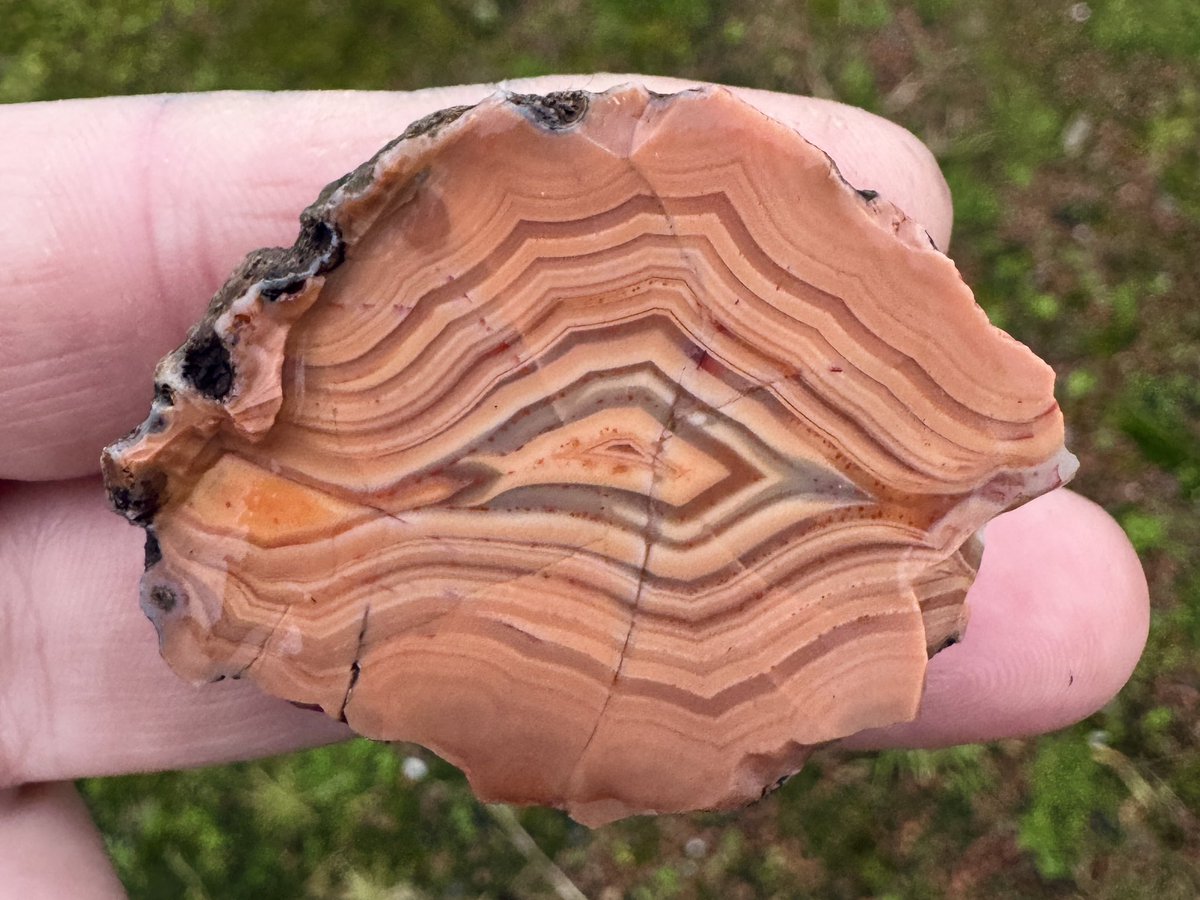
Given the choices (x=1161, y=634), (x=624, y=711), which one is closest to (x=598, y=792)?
(x=624, y=711)

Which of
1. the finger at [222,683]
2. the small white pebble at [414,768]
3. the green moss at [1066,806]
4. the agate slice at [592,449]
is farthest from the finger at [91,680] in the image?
the green moss at [1066,806]

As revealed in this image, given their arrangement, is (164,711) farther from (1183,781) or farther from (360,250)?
(1183,781)

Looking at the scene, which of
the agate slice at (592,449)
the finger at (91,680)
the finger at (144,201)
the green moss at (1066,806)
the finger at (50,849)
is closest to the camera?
the agate slice at (592,449)

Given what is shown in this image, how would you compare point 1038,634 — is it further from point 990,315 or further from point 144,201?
point 144,201

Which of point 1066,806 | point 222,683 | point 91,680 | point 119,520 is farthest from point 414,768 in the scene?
point 1066,806

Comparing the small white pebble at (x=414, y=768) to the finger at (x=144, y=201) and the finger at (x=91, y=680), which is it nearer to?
the finger at (x=91, y=680)

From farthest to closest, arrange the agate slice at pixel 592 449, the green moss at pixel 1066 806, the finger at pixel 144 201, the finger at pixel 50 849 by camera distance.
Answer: the green moss at pixel 1066 806 → the finger at pixel 50 849 → the finger at pixel 144 201 → the agate slice at pixel 592 449
